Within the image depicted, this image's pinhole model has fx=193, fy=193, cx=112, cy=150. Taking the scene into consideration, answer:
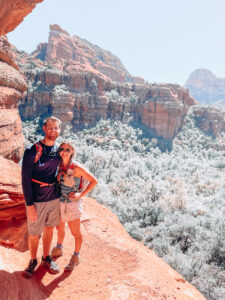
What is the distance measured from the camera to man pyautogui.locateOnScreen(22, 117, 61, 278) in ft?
7.55

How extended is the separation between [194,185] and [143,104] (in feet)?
81.2

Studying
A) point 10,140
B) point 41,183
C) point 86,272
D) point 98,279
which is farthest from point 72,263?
point 10,140

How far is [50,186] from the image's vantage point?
8.13 feet

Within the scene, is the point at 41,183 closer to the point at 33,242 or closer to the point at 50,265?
the point at 33,242

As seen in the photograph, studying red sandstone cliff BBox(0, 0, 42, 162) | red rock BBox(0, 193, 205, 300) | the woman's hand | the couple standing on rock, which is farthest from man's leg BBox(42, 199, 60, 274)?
red sandstone cliff BBox(0, 0, 42, 162)

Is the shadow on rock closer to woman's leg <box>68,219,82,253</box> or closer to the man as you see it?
the man

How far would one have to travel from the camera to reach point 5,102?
5934 mm

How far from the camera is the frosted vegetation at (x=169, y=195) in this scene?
364 inches

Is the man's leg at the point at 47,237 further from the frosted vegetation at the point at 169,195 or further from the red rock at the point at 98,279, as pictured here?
the frosted vegetation at the point at 169,195

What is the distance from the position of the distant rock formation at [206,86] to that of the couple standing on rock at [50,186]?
159005mm

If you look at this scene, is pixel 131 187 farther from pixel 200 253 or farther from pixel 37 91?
pixel 37 91

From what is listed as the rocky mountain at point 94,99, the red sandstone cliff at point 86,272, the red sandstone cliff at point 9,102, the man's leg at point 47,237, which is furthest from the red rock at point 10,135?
the rocky mountain at point 94,99

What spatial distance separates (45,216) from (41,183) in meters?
0.49

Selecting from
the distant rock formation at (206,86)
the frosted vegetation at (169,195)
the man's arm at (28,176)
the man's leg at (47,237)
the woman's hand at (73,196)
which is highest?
the distant rock formation at (206,86)
